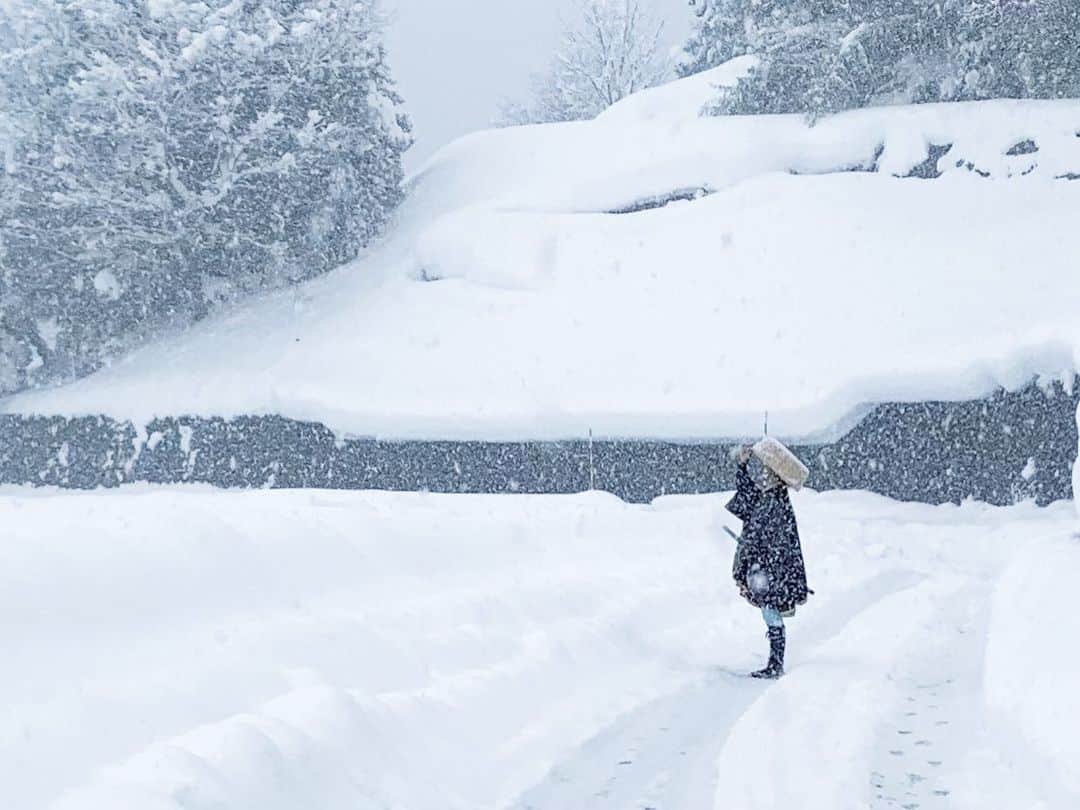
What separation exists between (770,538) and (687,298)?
1245 centimetres

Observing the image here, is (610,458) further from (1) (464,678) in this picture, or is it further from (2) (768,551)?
(1) (464,678)

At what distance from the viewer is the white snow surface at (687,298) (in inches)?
703

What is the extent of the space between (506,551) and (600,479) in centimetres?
710

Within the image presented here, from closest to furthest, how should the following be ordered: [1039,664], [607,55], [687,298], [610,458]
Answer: [1039,664] < [610,458] < [687,298] < [607,55]

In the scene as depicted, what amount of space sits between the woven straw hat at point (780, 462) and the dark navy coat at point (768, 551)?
7.1 inches

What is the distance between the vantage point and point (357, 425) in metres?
19.7

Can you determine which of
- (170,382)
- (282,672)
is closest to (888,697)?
(282,672)

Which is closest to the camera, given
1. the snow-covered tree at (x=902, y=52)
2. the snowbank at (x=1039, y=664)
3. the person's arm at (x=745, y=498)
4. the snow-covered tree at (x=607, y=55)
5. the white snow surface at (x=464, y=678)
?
the white snow surface at (x=464, y=678)

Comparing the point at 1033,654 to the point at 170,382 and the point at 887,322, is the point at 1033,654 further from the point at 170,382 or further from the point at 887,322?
the point at 170,382

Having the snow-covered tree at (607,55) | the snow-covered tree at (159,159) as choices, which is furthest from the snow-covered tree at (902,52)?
the snow-covered tree at (607,55)

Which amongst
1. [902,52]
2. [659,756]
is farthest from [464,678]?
[902,52]

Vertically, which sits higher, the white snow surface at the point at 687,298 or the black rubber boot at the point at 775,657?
the white snow surface at the point at 687,298

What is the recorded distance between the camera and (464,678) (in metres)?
6.96

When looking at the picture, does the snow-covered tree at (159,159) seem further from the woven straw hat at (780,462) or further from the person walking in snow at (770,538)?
the woven straw hat at (780,462)
